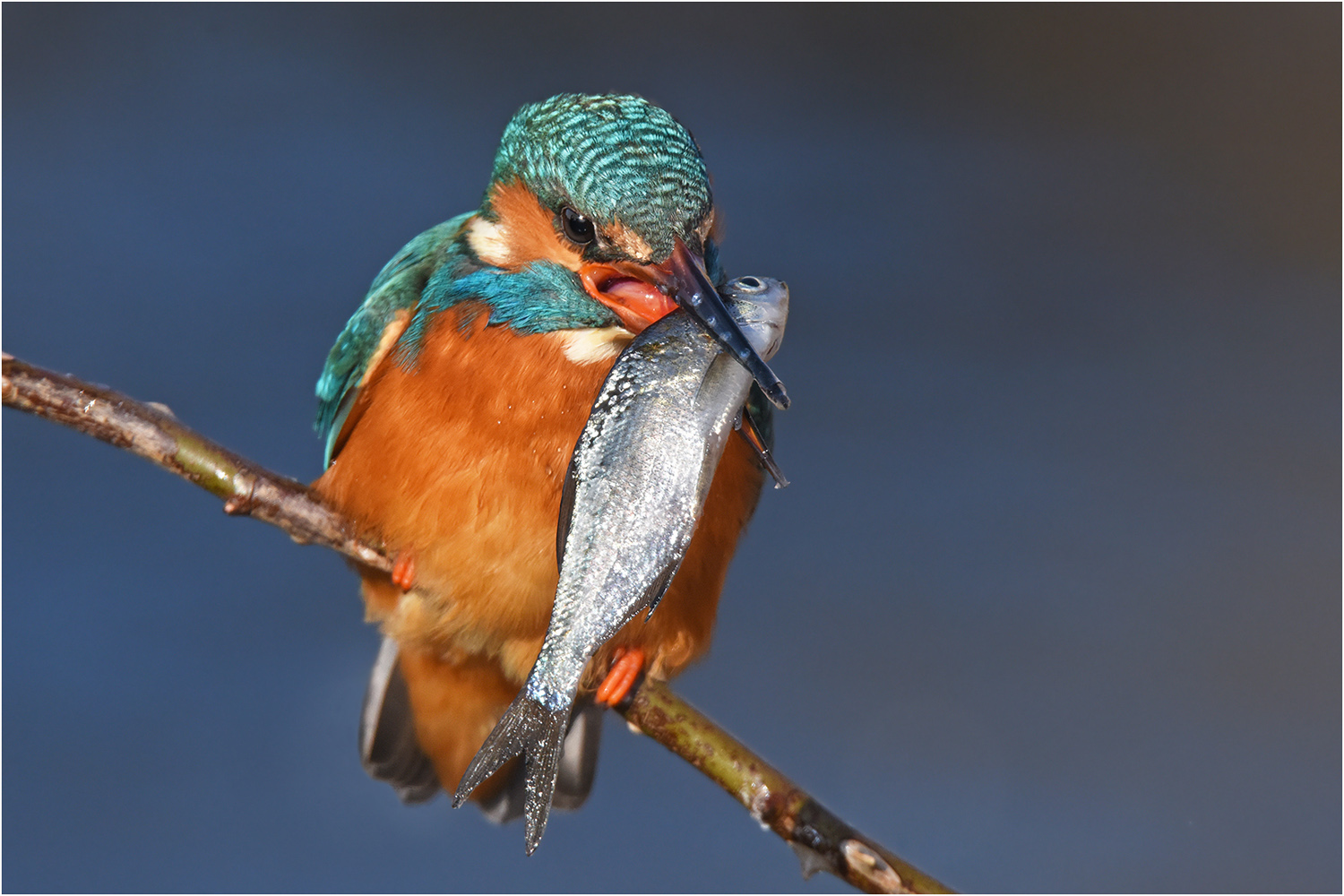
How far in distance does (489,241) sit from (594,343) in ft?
0.89

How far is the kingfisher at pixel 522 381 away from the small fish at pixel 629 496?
4.5 inches

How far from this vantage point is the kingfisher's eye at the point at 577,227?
159 cm

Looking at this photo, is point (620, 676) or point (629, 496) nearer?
point (629, 496)

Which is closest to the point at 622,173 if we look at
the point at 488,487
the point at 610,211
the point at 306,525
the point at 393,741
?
the point at 610,211

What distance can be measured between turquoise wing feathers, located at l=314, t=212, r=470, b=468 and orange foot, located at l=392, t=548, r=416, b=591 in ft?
0.98

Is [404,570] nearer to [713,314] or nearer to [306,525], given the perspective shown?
[306,525]

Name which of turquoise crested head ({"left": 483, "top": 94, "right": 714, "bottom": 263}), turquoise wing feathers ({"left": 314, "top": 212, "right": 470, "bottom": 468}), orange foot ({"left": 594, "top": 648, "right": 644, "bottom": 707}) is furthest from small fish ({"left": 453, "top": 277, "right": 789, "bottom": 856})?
turquoise wing feathers ({"left": 314, "top": 212, "right": 470, "bottom": 468})

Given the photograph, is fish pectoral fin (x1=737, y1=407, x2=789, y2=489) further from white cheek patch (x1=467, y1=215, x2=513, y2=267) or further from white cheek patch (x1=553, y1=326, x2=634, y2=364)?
white cheek patch (x1=467, y1=215, x2=513, y2=267)

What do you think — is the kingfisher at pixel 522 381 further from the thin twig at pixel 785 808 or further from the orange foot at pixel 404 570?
the thin twig at pixel 785 808

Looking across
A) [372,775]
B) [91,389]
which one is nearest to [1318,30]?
[372,775]

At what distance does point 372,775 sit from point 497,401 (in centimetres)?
100

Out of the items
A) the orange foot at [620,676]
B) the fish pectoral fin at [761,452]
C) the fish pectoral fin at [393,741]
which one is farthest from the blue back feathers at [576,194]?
the fish pectoral fin at [393,741]

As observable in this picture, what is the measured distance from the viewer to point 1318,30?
14.8ft

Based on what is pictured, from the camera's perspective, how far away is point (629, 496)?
126 cm
